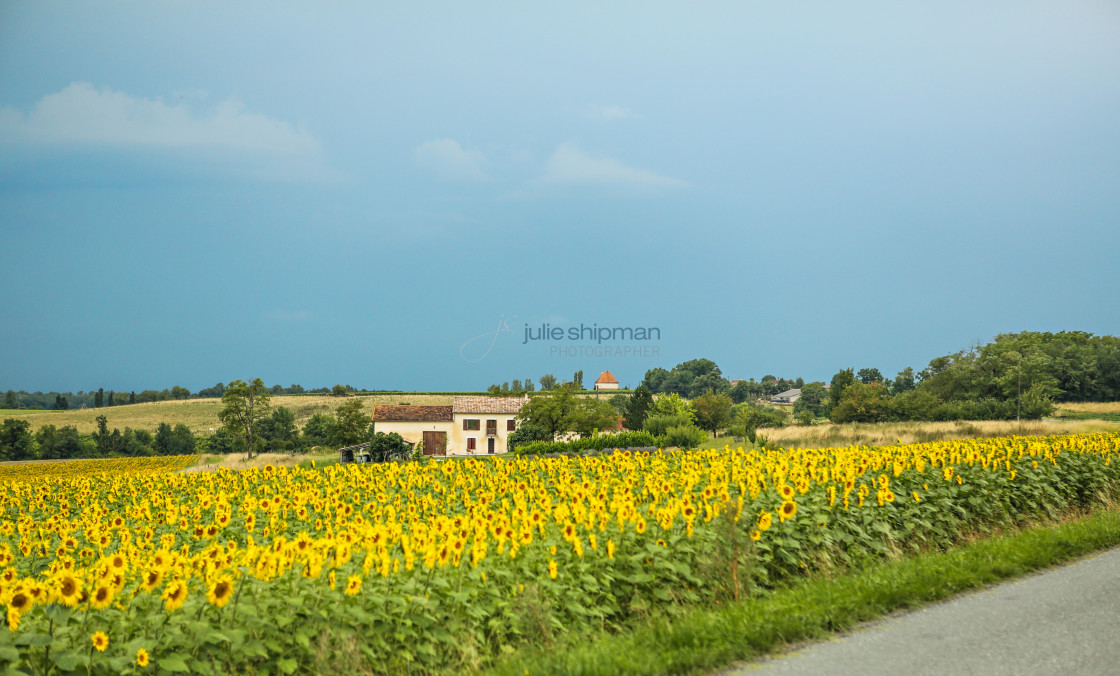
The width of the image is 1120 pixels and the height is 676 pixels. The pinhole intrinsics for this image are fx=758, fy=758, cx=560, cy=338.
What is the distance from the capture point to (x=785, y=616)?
526 cm

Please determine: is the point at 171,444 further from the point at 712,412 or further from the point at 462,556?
the point at 462,556

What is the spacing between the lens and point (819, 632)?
5.19 m

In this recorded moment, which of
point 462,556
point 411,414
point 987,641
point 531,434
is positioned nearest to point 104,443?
point 411,414

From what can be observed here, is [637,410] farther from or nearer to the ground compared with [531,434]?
farther from the ground

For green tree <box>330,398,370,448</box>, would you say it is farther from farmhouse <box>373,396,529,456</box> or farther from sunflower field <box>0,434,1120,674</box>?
sunflower field <box>0,434,1120,674</box>

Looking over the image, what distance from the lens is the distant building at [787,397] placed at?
16500cm

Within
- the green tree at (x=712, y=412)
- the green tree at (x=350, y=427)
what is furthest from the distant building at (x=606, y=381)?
the green tree at (x=350, y=427)

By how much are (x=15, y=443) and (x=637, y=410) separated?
5314 cm

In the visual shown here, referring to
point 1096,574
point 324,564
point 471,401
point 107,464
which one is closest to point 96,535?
point 324,564

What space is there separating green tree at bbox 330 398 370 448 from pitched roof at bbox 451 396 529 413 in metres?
9.93

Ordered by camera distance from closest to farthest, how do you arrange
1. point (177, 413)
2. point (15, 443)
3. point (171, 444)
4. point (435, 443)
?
point (15, 443)
point (435, 443)
point (171, 444)
point (177, 413)

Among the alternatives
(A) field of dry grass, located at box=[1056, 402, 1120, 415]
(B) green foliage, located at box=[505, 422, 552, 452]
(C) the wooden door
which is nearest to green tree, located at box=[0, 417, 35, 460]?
(C) the wooden door

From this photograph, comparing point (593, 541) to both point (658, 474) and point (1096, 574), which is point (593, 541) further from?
point (1096, 574)

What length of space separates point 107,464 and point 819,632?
47.6 meters
